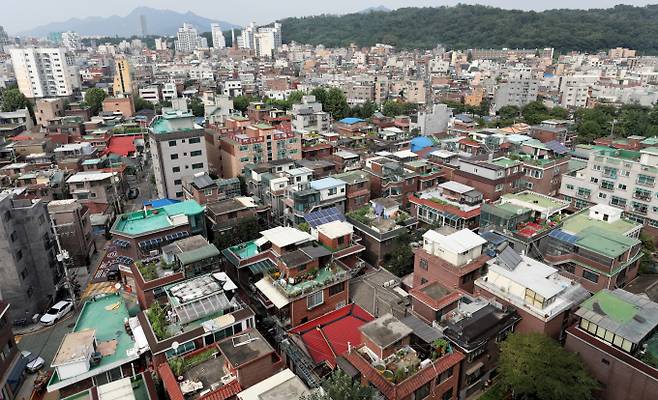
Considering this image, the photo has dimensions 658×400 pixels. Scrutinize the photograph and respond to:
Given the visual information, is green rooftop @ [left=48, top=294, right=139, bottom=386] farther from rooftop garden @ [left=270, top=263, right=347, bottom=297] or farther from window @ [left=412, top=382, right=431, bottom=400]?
window @ [left=412, top=382, right=431, bottom=400]

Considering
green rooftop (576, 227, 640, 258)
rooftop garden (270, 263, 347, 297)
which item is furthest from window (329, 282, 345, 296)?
green rooftop (576, 227, 640, 258)

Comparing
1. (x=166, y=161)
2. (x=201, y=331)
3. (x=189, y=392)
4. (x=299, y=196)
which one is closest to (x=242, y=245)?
(x=299, y=196)

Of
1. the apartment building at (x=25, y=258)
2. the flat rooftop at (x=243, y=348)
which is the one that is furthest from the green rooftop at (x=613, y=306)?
the apartment building at (x=25, y=258)

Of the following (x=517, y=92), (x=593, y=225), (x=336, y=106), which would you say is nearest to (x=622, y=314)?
(x=593, y=225)

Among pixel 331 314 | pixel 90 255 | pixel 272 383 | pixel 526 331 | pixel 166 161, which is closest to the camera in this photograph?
pixel 272 383

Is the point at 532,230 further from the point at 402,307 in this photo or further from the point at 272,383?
the point at 272,383

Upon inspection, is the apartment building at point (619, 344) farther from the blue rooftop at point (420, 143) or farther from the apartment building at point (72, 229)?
the apartment building at point (72, 229)
